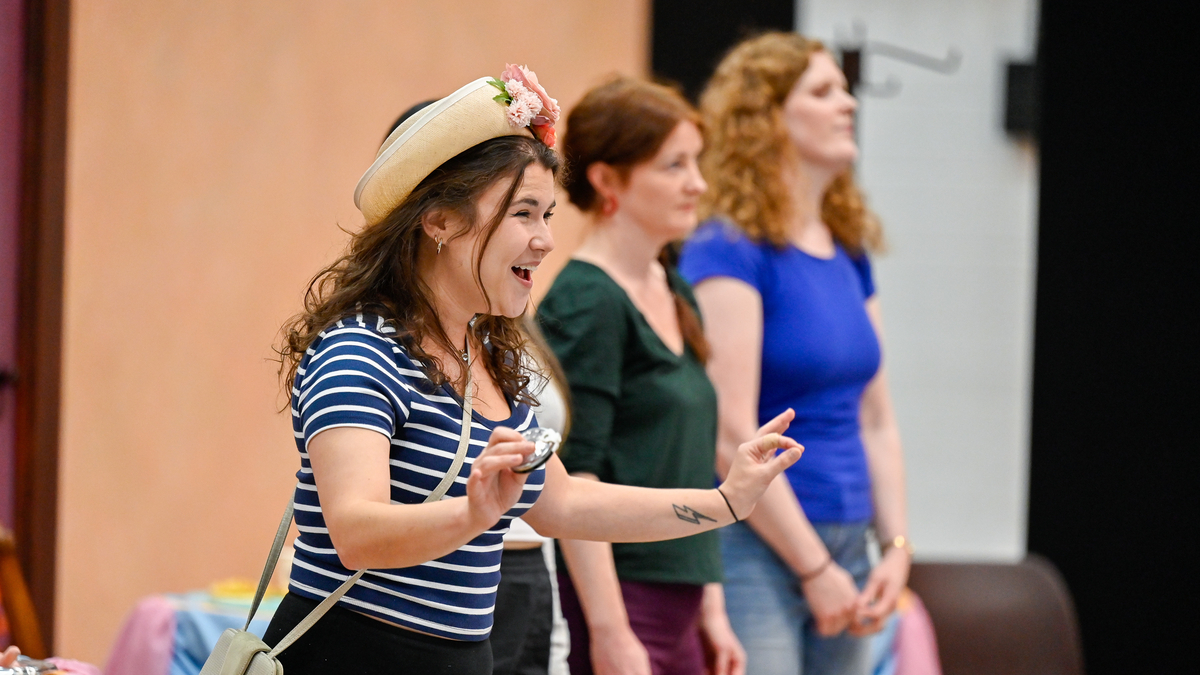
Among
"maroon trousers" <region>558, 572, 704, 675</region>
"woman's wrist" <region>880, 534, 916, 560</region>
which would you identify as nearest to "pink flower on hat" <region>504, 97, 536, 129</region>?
"maroon trousers" <region>558, 572, 704, 675</region>

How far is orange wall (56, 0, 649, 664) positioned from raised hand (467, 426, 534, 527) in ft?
7.44

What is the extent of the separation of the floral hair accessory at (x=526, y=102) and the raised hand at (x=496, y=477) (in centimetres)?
41

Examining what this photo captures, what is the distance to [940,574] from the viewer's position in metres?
3.44

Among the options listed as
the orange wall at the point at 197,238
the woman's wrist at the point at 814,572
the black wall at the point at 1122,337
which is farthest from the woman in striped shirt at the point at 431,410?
the black wall at the point at 1122,337

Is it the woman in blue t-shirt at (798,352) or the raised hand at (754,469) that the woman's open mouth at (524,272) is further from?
the woman in blue t-shirt at (798,352)

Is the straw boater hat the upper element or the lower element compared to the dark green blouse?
upper

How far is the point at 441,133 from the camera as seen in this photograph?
122 cm

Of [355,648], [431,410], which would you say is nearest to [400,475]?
[431,410]

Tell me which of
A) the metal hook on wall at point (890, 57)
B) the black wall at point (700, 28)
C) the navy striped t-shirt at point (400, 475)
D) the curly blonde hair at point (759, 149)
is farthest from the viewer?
the metal hook on wall at point (890, 57)

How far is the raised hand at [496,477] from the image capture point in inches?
39.0

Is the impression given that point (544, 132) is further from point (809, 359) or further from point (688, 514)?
point (809, 359)

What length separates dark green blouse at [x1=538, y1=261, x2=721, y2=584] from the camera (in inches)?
71.6

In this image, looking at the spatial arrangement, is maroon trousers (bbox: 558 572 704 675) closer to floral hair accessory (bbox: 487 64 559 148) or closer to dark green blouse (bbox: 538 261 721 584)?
dark green blouse (bbox: 538 261 721 584)

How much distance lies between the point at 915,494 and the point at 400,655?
3.24 meters
